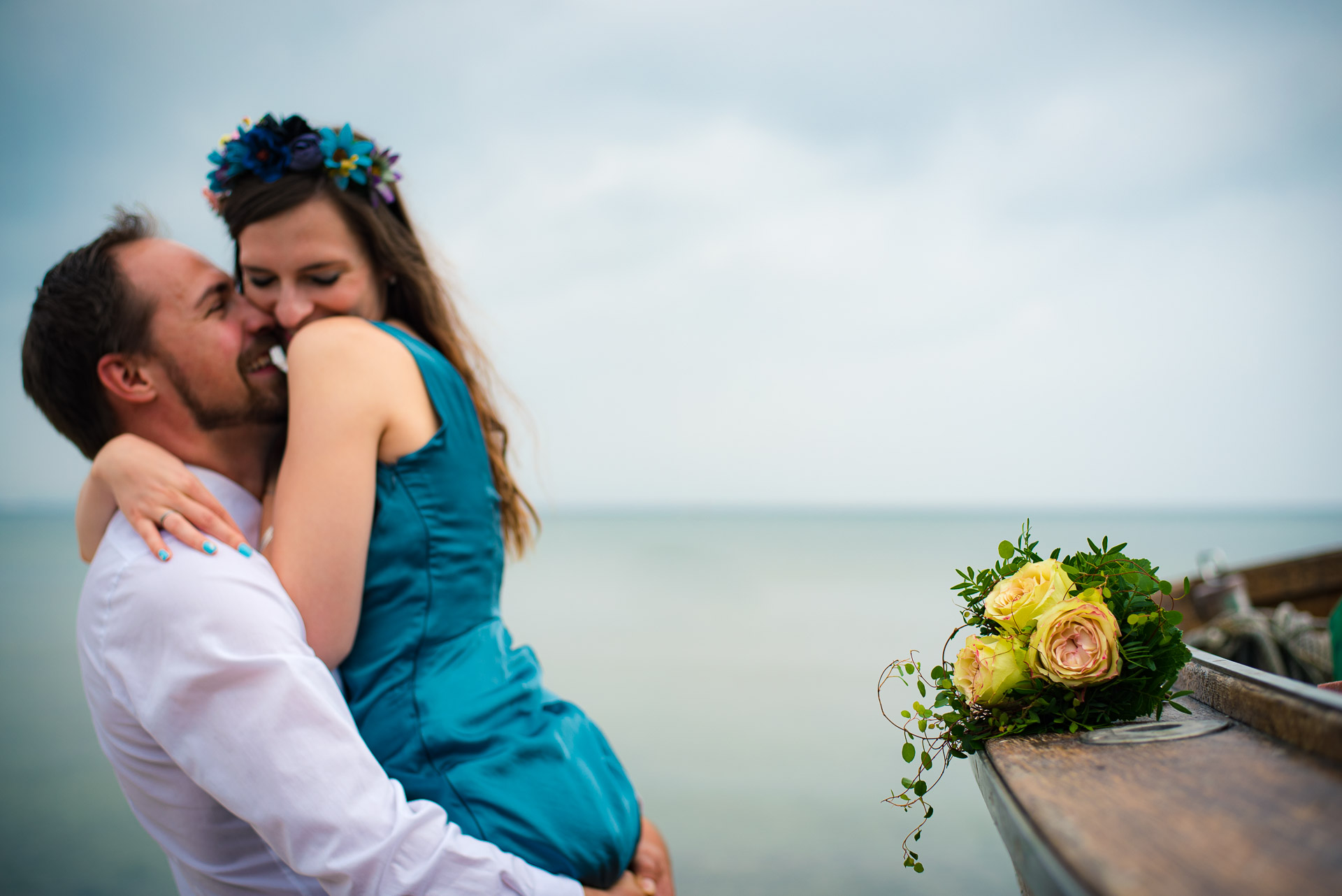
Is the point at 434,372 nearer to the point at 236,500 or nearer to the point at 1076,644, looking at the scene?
the point at 236,500

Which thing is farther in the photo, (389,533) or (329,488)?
(389,533)

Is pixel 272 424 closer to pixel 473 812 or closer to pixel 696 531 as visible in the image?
pixel 473 812

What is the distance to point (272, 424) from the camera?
181cm

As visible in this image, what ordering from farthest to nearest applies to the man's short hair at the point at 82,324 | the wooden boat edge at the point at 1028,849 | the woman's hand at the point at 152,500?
1. the man's short hair at the point at 82,324
2. the woman's hand at the point at 152,500
3. the wooden boat edge at the point at 1028,849

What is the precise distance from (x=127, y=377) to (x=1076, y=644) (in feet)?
6.28

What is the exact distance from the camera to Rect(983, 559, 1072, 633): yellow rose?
4.05 ft

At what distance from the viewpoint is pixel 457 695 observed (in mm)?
1544

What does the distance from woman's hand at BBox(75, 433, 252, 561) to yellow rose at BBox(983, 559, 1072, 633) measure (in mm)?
1327

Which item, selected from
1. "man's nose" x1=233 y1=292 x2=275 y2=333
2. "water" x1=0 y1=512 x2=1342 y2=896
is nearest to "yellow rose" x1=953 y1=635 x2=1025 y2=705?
"man's nose" x1=233 y1=292 x2=275 y2=333

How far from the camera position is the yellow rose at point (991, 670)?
3.98 ft

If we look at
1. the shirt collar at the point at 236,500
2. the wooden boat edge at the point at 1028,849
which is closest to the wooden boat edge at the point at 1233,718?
the wooden boat edge at the point at 1028,849

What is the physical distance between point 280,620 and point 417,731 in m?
0.36

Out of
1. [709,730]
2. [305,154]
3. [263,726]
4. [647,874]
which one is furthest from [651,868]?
[709,730]

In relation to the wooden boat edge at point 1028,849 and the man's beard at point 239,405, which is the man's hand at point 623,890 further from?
the man's beard at point 239,405
